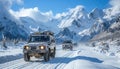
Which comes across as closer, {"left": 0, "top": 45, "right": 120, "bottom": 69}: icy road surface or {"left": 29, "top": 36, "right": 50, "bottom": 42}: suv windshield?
{"left": 0, "top": 45, "right": 120, "bottom": 69}: icy road surface

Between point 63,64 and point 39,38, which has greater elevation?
point 39,38

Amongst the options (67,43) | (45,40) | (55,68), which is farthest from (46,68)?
(67,43)

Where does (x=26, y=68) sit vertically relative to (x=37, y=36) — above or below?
below

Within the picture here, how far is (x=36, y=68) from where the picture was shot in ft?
70.2

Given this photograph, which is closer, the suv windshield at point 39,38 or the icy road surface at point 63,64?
the icy road surface at point 63,64

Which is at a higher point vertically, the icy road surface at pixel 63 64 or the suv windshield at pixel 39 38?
the suv windshield at pixel 39 38

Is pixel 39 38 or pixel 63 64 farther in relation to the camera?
pixel 39 38

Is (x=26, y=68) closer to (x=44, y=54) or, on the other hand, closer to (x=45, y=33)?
(x=44, y=54)

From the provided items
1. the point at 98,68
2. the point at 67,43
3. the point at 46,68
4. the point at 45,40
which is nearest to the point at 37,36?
the point at 45,40

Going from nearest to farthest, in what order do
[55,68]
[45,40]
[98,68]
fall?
[98,68]
[55,68]
[45,40]

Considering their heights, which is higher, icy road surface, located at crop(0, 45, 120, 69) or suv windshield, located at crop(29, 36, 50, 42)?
suv windshield, located at crop(29, 36, 50, 42)

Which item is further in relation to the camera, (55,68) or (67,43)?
(67,43)

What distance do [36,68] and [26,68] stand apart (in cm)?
70

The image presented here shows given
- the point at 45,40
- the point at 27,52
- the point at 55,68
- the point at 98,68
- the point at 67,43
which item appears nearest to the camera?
the point at 98,68
